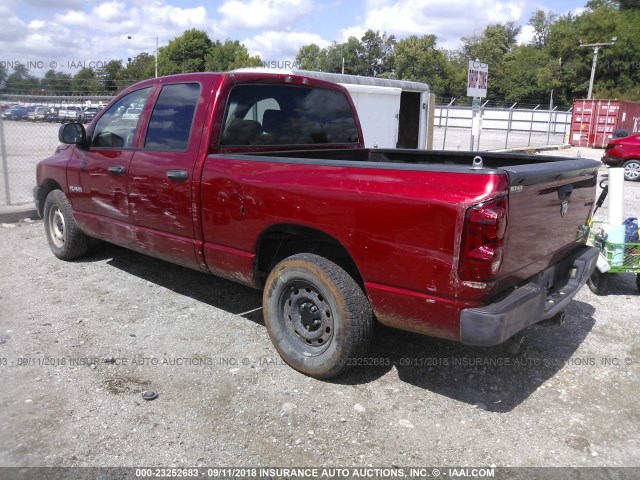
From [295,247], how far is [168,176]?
117cm

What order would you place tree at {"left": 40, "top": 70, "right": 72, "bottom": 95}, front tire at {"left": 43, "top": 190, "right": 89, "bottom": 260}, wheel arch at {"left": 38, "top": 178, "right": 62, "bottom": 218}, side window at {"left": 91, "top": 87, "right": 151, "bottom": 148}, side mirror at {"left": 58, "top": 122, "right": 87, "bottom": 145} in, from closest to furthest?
side window at {"left": 91, "top": 87, "right": 151, "bottom": 148} < side mirror at {"left": 58, "top": 122, "right": 87, "bottom": 145} < front tire at {"left": 43, "top": 190, "right": 89, "bottom": 260} < wheel arch at {"left": 38, "top": 178, "right": 62, "bottom": 218} < tree at {"left": 40, "top": 70, "right": 72, "bottom": 95}

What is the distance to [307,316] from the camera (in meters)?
3.76

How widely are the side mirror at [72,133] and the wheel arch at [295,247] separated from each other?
249cm

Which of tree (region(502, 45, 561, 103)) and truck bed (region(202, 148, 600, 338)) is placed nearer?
truck bed (region(202, 148, 600, 338))

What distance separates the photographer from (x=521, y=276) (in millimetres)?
3217

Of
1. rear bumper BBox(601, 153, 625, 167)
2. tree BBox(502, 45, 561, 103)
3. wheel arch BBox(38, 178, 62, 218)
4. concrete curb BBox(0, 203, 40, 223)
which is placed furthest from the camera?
tree BBox(502, 45, 561, 103)

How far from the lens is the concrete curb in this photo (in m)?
8.21

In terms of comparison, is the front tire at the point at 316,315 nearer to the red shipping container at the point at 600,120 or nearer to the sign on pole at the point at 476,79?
the sign on pole at the point at 476,79

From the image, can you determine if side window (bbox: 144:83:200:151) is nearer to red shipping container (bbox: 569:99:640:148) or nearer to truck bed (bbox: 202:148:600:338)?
truck bed (bbox: 202:148:600:338)

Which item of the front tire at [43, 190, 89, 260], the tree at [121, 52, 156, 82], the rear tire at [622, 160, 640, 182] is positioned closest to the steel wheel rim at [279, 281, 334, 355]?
the front tire at [43, 190, 89, 260]

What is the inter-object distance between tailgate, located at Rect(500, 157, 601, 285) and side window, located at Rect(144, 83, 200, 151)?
2.51m

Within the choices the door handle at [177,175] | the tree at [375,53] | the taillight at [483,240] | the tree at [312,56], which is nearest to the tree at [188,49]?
the tree at [312,56]

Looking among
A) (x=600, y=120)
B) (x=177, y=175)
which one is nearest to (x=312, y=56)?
(x=600, y=120)

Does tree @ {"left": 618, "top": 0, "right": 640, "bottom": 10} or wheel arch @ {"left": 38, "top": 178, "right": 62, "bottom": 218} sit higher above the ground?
tree @ {"left": 618, "top": 0, "right": 640, "bottom": 10}
